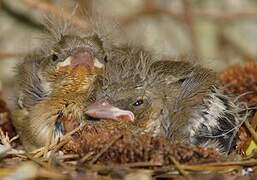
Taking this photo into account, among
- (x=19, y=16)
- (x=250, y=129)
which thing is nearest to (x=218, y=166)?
(x=250, y=129)

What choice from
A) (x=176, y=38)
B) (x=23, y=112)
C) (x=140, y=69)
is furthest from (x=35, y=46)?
(x=176, y=38)

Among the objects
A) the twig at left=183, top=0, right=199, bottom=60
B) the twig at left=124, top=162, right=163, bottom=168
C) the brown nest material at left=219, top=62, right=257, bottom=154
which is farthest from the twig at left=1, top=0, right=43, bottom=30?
the twig at left=124, top=162, right=163, bottom=168

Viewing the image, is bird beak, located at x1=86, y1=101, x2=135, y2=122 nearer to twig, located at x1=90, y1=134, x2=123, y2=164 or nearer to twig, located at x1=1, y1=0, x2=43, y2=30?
twig, located at x1=90, y1=134, x2=123, y2=164

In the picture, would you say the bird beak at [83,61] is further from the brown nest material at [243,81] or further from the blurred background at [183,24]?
the blurred background at [183,24]

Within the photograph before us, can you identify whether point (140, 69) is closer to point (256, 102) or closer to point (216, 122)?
point (216, 122)

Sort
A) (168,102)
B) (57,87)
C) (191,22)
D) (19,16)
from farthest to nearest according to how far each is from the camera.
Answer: (19,16), (191,22), (57,87), (168,102)

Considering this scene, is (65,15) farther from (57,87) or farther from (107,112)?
(107,112)

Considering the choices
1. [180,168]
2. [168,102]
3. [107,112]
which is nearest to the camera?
[180,168]
